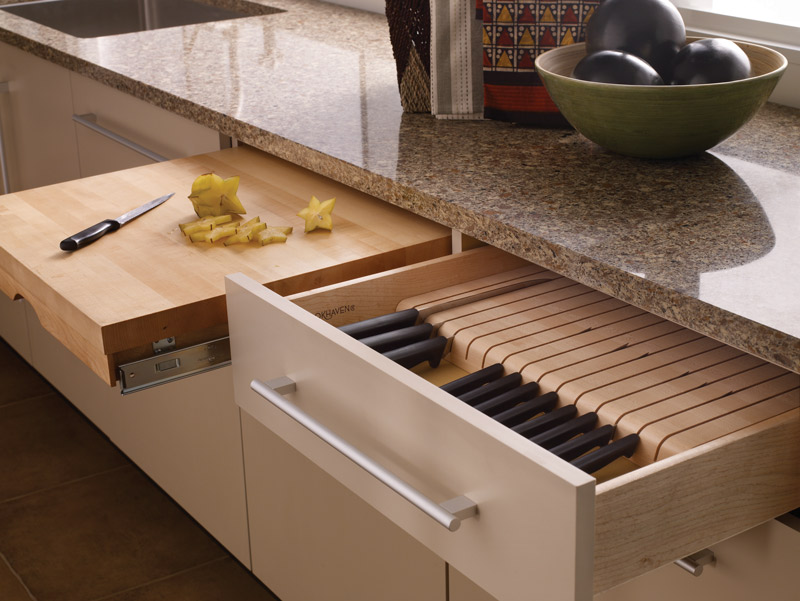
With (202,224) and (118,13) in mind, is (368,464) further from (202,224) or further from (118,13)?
(118,13)

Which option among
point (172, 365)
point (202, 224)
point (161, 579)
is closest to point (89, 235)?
point (202, 224)

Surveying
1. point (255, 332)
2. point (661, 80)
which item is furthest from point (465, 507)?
point (661, 80)

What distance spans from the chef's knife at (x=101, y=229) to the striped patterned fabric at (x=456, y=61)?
441 millimetres

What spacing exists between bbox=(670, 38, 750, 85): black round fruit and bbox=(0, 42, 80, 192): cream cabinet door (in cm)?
136

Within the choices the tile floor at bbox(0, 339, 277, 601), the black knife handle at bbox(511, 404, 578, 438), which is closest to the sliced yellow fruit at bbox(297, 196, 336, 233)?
the black knife handle at bbox(511, 404, 578, 438)

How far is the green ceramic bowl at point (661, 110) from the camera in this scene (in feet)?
3.70

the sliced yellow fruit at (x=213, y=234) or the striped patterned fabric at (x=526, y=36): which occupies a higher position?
the striped patterned fabric at (x=526, y=36)

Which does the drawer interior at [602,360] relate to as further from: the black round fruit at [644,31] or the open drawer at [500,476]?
the black round fruit at [644,31]

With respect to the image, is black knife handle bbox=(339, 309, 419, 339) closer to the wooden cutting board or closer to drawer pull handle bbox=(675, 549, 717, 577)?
the wooden cutting board

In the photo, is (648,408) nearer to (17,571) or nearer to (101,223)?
(101,223)

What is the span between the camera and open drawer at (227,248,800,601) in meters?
0.71

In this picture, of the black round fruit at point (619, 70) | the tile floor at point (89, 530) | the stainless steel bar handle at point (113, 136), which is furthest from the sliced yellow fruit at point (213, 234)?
the tile floor at point (89, 530)

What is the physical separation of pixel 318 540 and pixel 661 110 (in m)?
0.78

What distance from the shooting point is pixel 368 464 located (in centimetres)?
83
